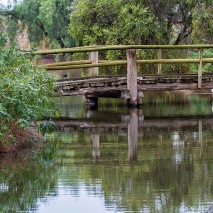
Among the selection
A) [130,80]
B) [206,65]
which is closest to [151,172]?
[130,80]

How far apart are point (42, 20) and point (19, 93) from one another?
27697 mm

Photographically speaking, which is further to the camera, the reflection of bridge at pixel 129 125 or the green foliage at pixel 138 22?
the green foliage at pixel 138 22

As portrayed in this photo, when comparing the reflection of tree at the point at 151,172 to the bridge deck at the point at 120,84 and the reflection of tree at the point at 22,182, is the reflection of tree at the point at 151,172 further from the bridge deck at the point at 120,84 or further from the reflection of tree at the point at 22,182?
the bridge deck at the point at 120,84

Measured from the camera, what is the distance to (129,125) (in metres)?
15.6

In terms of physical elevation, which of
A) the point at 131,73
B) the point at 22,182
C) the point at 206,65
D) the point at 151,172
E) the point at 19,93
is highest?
the point at 206,65

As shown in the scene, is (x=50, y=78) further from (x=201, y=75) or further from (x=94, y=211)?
(x=201, y=75)

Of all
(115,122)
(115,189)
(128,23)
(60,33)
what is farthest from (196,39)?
(115,189)

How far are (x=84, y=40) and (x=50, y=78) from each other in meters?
14.5

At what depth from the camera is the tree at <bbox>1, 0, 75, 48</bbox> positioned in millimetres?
38375

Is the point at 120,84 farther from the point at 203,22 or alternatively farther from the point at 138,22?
the point at 203,22

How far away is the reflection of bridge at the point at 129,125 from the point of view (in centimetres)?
1420

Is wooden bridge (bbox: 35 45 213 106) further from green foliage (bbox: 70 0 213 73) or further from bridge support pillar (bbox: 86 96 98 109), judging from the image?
green foliage (bbox: 70 0 213 73)

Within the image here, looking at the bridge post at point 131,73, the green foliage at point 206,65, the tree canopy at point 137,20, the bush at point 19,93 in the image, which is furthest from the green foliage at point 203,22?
the bush at point 19,93

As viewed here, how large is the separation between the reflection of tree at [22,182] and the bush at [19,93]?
0.45 m
